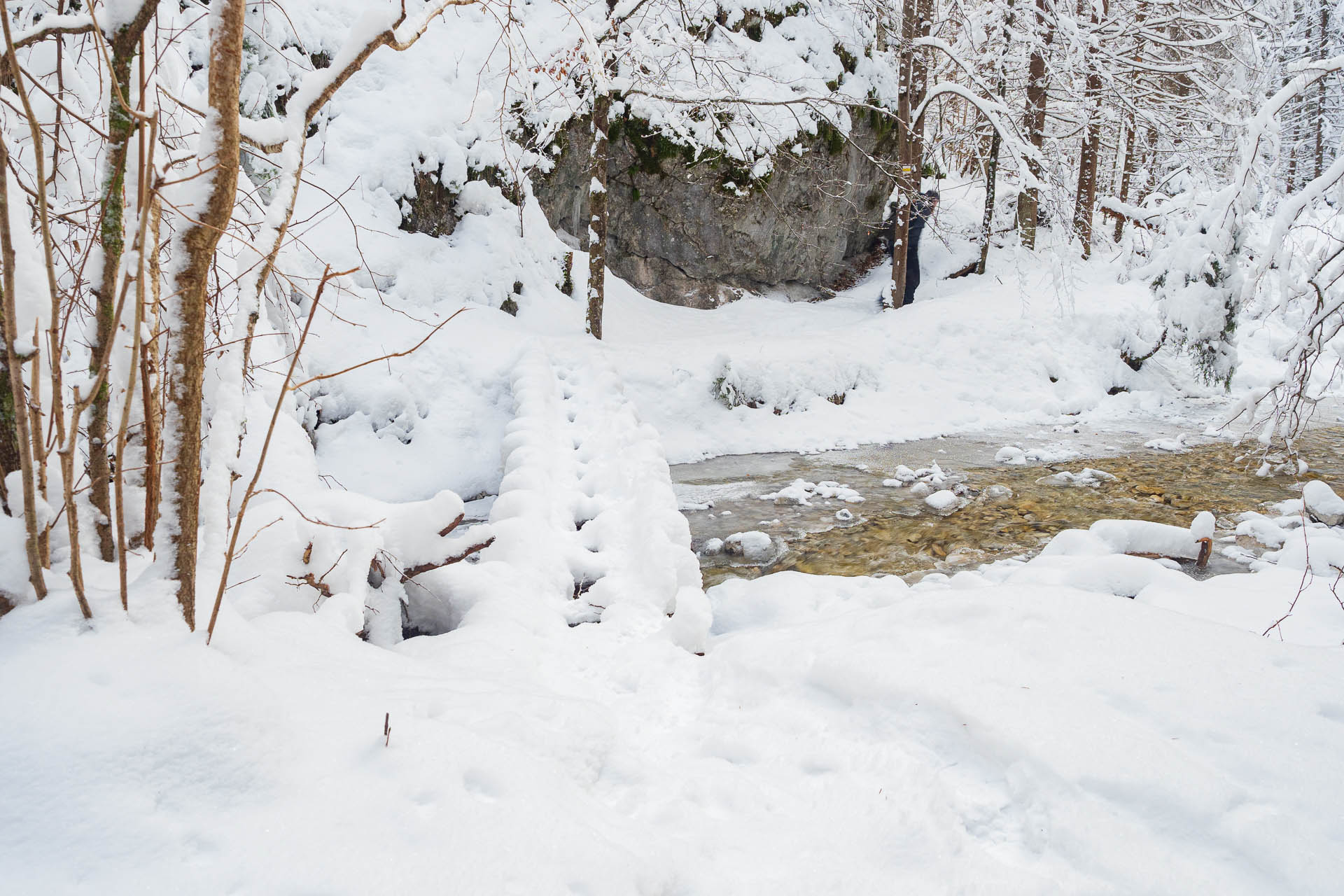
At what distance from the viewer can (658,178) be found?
12.3 metres

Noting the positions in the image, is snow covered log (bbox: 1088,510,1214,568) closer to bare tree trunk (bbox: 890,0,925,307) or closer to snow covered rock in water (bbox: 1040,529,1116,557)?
snow covered rock in water (bbox: 1040,529,1116,557)

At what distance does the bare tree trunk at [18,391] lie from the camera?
4.08 feet

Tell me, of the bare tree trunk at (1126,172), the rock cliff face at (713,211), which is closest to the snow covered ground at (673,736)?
the rock cliff face at (713,211)

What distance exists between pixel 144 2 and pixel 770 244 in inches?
498

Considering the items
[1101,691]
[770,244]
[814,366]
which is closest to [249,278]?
[1101,691]

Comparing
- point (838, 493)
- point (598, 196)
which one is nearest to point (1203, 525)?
point (838, 493)

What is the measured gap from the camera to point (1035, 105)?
12.5 m

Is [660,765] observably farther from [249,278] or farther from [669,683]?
[249,278]

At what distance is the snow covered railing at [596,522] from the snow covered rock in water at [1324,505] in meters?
5.14

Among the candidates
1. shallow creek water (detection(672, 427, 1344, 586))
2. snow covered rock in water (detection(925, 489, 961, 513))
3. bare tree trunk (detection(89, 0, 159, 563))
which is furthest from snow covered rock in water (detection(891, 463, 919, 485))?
bare tree trunk (detection(89, 0, 159, 563))

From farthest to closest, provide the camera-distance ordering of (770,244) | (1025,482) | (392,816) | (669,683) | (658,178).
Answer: (770,244), (658,178), (1025,482), (669,683), (392,816)

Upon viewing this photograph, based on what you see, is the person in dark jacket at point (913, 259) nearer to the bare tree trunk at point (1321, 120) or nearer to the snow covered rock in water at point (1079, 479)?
the snow covered rock in water at point (1079, 479)

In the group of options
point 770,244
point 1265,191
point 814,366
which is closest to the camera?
point 1265,191

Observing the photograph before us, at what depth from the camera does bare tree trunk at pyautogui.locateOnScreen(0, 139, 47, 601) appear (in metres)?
1.24
